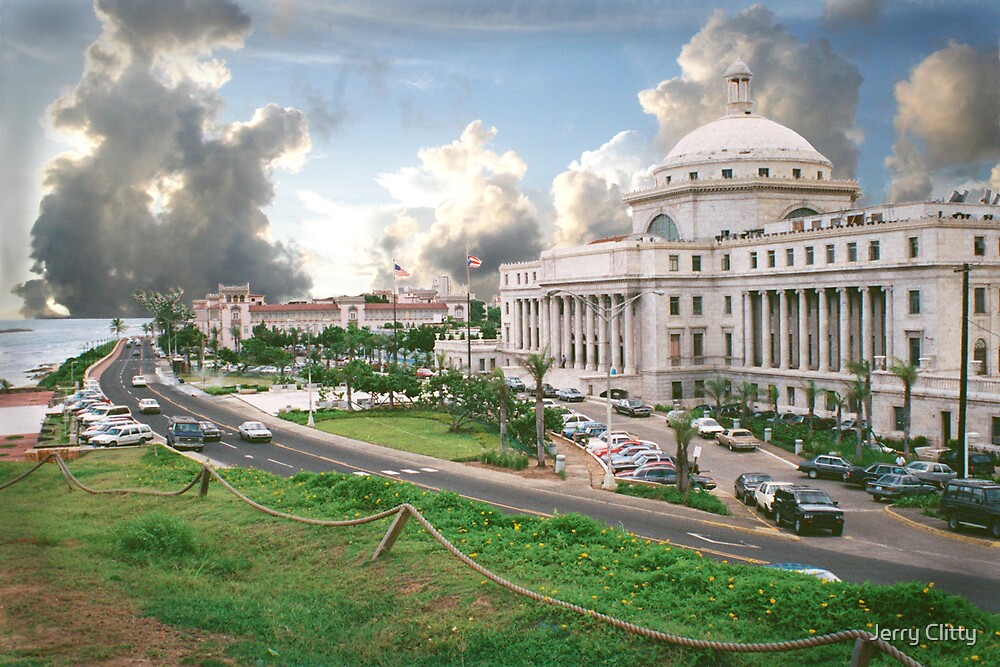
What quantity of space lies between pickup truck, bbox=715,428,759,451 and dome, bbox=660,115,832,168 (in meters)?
35.5

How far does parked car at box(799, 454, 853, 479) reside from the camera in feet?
135

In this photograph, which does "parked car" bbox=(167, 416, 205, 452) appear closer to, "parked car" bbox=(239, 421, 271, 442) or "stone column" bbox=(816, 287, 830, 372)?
"parked car" bbox=(239, 421, 271, 442)

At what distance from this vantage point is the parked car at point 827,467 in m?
41.2

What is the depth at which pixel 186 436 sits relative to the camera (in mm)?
45625

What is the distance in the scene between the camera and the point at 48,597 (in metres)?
13.1

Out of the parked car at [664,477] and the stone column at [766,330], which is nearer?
the parked car at [664,477]

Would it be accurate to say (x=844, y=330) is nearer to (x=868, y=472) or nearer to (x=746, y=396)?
(x=746, y=396)

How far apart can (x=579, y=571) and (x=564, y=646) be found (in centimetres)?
356

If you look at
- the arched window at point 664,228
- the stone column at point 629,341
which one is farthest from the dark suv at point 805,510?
the arched window at point 664,228

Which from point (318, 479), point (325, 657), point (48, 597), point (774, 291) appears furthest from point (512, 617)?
point (774, 291)

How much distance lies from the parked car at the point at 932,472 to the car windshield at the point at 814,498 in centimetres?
1012

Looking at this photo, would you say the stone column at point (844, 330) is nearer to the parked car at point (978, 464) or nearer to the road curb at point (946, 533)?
the parked car at point (978, 464)

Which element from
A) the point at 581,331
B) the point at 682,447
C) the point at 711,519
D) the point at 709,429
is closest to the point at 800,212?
the point at 581,331

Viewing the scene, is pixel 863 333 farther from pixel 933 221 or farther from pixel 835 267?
pixel 933 221
